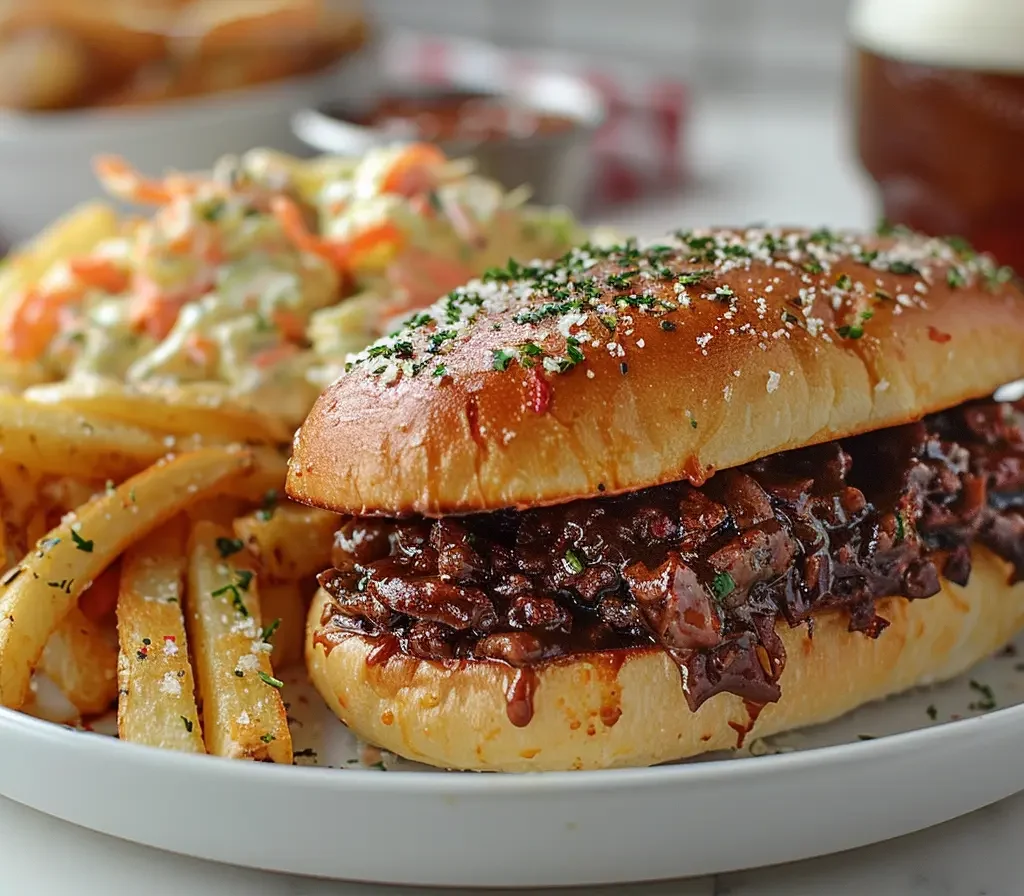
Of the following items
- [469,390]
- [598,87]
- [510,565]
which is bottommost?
[598,87]

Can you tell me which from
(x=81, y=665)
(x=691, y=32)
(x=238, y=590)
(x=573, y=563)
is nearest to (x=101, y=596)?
(x=81, y=665)

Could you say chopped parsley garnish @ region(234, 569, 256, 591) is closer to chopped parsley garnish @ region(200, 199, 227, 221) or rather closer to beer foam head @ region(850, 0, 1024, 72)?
chopped parsley garnish @ region(200, 199, 227, 221)

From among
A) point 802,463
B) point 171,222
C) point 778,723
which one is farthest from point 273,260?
point 778,723

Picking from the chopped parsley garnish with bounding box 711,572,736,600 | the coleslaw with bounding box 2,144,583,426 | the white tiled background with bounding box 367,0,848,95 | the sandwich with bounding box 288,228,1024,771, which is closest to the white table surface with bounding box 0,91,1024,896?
the sandwich with bounding box 288,228,1024,771

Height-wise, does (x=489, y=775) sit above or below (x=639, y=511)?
below

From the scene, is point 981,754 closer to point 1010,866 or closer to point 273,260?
point 1010,866

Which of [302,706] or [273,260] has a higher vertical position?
[273,260]

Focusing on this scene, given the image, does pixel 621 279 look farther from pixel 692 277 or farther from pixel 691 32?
pixel 691 32
